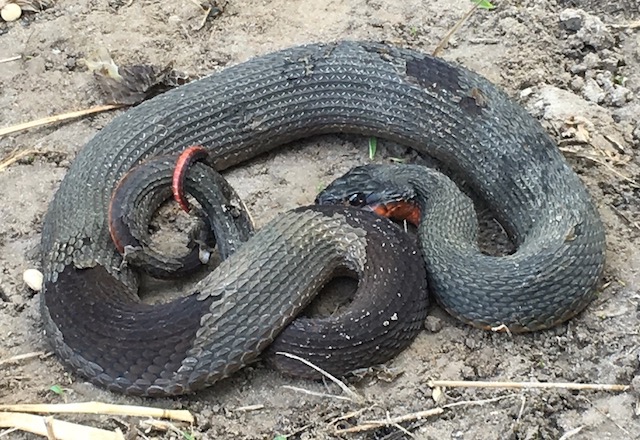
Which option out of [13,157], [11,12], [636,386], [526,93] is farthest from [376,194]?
[11,12]

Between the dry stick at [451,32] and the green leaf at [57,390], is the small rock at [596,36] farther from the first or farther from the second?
the green leaf at [57,390]

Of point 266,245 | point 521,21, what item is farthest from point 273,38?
point 266,245

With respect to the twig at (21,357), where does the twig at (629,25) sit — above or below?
above

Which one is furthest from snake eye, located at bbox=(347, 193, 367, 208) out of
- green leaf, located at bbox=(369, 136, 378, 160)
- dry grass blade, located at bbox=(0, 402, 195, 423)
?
dry grass blade, located at bbox=(0, 402, 195, 423)

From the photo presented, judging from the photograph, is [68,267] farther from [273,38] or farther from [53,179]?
[273,38]

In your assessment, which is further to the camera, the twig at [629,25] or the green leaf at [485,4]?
the twig at [629,25]

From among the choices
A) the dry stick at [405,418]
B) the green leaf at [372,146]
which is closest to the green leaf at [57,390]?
the dry stick at [405,418]

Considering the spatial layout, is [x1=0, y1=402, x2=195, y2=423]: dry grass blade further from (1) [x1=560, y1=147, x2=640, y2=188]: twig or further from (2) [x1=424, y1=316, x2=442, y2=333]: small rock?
(1) [x1=560, y1=147, x2=640, y2=188]: twig
